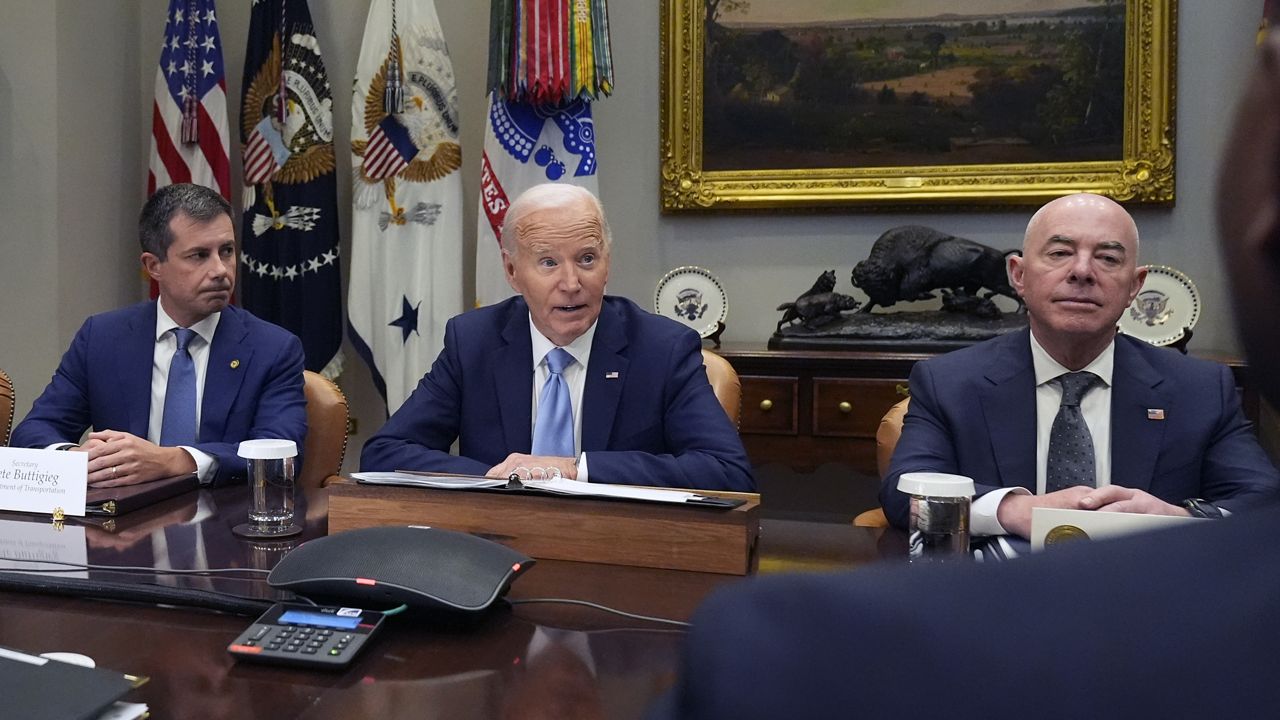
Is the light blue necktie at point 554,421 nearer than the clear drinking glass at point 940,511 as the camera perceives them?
No

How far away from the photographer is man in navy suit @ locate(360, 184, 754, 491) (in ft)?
8.23

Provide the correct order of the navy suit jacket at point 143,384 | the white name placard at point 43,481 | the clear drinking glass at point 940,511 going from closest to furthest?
the clear drinking glass at point 940,511 < the white name placard at point 43,481 < the navy suit jacket at point 143,384

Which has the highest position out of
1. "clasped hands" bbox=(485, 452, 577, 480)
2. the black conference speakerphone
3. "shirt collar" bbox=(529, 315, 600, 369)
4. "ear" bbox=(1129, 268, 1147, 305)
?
"ear" bbox=(1129, 268, 1147, 305)

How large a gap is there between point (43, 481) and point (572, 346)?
1179 mm

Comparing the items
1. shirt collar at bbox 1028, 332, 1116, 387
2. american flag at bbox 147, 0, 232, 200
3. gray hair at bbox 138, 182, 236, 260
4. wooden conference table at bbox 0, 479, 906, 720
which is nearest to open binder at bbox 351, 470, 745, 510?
wooden conference table at bbox 0, 479, 906, 720

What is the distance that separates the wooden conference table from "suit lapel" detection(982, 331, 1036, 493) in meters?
0.62

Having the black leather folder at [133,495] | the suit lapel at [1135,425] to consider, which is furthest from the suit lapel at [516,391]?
the suit lapel at [1135,425]

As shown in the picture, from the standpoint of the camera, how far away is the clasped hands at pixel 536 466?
6.90ft

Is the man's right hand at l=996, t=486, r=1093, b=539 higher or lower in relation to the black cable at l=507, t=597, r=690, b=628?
higher

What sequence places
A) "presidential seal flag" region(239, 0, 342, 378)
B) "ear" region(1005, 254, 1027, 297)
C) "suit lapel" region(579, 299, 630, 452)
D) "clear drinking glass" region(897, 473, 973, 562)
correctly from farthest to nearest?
"presidential seal flag" region(239, 0, 342, 378) → "suit lapel" region(579, 299, 630, 452) → "ear" region(1005, 254, 1027, 297) → "clear drinking glass" region(897, 473, 973, 562)

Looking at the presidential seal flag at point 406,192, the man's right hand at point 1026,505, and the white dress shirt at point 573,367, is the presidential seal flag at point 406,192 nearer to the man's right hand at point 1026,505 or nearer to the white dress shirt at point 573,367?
the white dress shirt at point 573,367

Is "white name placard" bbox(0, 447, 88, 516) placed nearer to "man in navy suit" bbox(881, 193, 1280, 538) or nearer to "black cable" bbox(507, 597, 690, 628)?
"black cable" bbox(507, 597, 690, 628)

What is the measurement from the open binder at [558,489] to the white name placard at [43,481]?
52 centimetres

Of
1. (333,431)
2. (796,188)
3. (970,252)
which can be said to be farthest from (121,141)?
(970,252)
